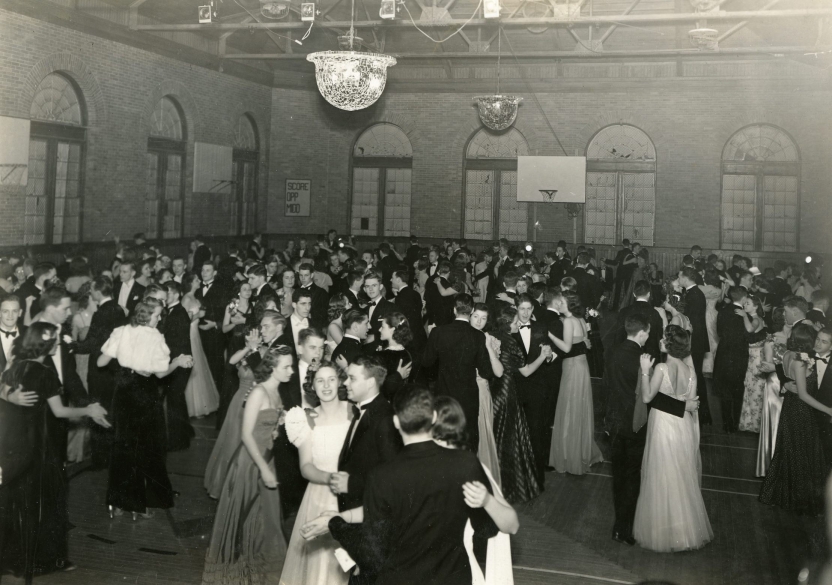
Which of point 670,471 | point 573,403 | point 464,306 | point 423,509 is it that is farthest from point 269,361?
point 573,403

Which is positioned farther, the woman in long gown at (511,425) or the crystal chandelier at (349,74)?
the crystal chandelier at (349,74)

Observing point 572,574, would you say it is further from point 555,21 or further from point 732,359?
point 555,21

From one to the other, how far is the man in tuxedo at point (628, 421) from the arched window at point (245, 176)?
1445 cm

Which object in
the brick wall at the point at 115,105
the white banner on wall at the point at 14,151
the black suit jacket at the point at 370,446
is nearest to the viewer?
the black suit jacket at the point at 370,446

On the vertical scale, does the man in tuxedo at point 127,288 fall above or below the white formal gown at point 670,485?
above

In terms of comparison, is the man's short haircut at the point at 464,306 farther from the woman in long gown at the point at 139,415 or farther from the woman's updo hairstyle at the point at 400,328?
the woman in long gown at the point at 139,415

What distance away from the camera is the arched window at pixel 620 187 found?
19125 millimetres

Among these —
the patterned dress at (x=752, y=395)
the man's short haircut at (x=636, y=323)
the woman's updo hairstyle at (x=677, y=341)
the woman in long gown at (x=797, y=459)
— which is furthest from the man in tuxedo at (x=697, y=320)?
the woman's updo hairstyle at (x=677, y=341)

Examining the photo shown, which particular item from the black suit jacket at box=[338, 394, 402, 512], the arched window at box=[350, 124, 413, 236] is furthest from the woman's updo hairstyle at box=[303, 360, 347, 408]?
the arched window at box=[350, 124, 413, 236]

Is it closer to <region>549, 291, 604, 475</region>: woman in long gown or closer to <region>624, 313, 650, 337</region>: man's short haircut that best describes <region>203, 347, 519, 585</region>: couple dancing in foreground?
<region>624, 313, 650, 337</region>: man's short haircut

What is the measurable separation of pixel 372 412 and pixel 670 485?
2.69m

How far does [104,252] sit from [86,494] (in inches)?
334

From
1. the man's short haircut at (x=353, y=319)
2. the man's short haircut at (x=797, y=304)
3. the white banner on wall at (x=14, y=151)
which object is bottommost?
the man's short haircut at (x=353, y=319)

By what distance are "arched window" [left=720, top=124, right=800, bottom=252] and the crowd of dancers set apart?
9547mm
